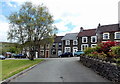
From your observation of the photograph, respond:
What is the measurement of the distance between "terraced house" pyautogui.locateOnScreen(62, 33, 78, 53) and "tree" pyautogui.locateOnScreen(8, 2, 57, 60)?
26.3 meters

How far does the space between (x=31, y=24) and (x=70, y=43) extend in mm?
30335

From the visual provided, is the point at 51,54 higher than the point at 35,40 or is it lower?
lower

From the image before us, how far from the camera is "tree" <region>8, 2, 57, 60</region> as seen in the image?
26312mm

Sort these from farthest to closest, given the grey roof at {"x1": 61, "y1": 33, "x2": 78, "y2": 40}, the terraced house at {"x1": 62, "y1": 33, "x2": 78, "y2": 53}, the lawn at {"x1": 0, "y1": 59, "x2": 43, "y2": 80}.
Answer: the grey roof at {"x1": 61, "y1": 33, "x2": 78, "y2": 40}, the terraced house at {"x1": 62, "y1": 33, "x2": 78, "y2": 53}, the lawn at {"x1": 0, "y1": 59, "x2": 43, "y2": 80}

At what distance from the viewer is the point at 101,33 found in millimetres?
45906

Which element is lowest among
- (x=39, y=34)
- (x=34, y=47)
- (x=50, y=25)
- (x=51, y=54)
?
(x=51, y=54)

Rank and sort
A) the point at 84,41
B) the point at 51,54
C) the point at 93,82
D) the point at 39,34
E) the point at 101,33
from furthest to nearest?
the point at 51,54, the point at 84,41, the point at 101,33, the point at 39,34, the point at 93,82

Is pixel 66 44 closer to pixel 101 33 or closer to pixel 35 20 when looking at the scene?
pixel 101 33

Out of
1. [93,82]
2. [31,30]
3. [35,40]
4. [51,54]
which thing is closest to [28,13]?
[31,30]

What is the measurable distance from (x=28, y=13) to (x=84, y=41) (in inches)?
1106

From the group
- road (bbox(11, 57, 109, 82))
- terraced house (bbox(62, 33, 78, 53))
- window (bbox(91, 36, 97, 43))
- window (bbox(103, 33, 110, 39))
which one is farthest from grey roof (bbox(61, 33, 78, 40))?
road (bbox(11, 57, 109, 82))

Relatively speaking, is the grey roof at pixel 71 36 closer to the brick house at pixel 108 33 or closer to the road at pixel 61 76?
the brick house at pixel 108 33

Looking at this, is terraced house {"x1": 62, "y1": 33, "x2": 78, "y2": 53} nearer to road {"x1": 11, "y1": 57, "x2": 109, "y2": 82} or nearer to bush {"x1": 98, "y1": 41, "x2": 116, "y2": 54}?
bush {"x1": 98, "y1": 41, "x2": 116, "y2": 54}

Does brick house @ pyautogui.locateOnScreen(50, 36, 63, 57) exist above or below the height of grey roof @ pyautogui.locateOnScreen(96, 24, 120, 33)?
below
